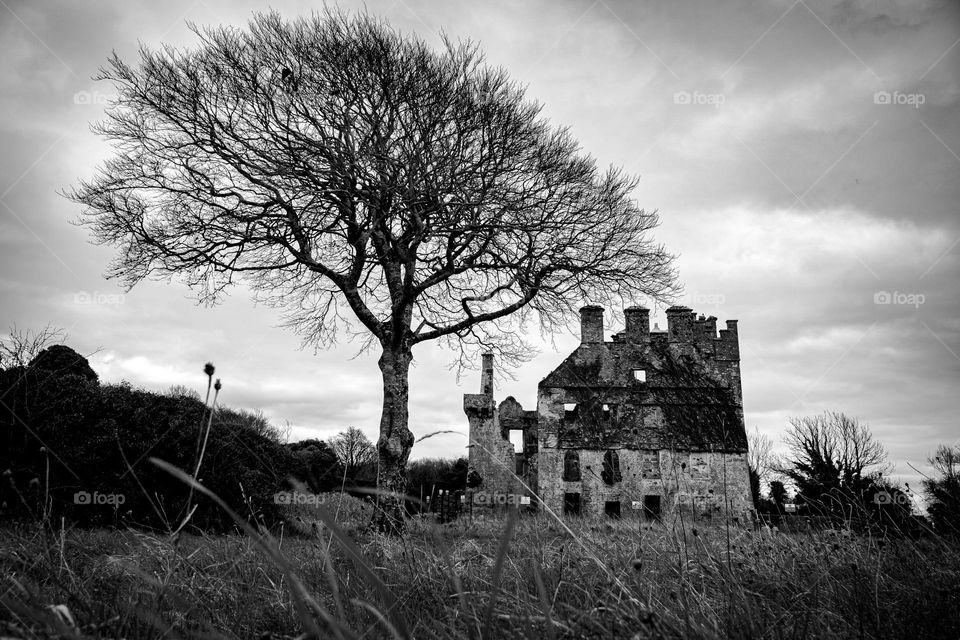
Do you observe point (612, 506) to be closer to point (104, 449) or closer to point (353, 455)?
point (353, 455)

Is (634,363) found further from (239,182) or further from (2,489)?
(2,489)

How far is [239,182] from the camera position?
11.7 m

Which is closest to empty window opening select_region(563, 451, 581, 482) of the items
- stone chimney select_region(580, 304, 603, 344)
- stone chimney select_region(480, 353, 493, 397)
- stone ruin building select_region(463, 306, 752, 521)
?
stone ruin building select_region(463, 306, 752, 521)

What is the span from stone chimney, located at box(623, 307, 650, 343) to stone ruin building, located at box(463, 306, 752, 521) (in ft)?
0.15

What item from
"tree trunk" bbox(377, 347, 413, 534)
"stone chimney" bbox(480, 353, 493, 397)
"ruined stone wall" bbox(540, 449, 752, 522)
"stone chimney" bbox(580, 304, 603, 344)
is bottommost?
Answer: "ruined stone wall" bbox(540, 449, 752, 522)

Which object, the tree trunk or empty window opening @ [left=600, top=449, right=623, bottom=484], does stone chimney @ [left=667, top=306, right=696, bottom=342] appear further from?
the tree trunk

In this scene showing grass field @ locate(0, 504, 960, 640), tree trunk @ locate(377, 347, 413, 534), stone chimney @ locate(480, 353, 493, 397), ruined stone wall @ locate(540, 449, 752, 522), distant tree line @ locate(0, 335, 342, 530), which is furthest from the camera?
stone chimney @ locate(480, 353, 493, 397)

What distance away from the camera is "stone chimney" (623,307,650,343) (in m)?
24.6

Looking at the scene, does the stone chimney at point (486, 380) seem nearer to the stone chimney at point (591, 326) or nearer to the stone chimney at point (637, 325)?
the stone chimney at point (591, 326)

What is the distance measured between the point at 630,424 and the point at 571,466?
3075 millimetres

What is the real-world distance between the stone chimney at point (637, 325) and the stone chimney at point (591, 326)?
1.25 metres

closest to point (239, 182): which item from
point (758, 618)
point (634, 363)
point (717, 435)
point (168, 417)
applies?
point (168, 417)

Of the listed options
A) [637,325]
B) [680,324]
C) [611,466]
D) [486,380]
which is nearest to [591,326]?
[637,325]

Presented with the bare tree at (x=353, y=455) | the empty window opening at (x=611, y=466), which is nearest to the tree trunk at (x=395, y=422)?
the bare tree at (x=353, y=455)
